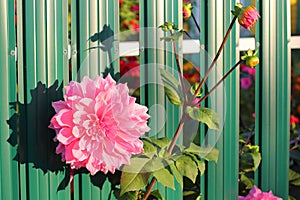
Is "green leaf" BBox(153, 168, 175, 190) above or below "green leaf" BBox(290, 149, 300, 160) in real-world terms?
above

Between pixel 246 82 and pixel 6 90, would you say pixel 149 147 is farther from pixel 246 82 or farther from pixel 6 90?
pixel 246 82

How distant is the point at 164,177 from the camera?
2438 mm

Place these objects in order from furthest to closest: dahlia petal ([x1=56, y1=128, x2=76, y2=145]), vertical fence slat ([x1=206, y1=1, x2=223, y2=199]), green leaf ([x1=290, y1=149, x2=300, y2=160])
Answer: green leaf ([x1=290, y1=149, x2=300, y2=160])
vertical fence slat ([x1=206, y1=1, x2=223, y2=199])
dahlia petal ([x1=56, y1=128, x2=76, y2=145])

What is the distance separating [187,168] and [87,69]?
1.34 ft

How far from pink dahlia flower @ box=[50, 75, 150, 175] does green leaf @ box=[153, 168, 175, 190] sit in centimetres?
14

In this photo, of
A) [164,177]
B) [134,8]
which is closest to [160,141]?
[164,177]

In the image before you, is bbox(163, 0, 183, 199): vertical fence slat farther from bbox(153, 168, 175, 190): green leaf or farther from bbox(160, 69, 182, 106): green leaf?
bbox(153, 168, 175, 190): green leaf

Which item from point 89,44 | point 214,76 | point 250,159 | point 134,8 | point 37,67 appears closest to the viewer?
point 37,67

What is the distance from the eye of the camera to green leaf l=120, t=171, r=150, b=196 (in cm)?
242

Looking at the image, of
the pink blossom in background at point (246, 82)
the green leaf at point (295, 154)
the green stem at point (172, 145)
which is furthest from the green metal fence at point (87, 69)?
the pink blossom in background at point (246, 82)

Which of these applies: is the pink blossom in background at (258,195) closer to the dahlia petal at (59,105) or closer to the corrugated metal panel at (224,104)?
the corrugated metal panel at (224,104)

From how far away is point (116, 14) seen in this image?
2.54 m

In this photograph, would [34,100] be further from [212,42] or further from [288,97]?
[288,97]

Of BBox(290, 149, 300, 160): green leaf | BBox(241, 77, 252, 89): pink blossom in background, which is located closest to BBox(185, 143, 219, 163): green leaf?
BBox(290, 149, 300, 160): green leaf
